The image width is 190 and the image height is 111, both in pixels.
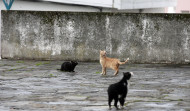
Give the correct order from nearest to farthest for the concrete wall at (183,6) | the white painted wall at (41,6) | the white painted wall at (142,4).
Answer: the white painted wall at (41,6) → the white painted wall at (142,4) → the concrete wall at (183,6)

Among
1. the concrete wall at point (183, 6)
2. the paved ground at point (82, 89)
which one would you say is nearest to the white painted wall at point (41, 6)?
the paved ground at point (82, 89)

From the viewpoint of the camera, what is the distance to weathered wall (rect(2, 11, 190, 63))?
530 inches

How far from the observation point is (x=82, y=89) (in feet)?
25.6

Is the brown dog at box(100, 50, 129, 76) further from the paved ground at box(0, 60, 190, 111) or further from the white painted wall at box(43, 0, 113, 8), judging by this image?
the white painted wall at box(43, 0, 113, 8)

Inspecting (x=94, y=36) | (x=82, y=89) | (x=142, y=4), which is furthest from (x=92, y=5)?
(x=82, y=89)

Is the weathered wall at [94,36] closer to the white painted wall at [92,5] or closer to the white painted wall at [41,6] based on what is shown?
the white painted wall at [41,6]

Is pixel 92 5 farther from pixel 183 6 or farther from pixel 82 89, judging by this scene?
pixel 82 89

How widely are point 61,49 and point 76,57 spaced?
1.72 feet

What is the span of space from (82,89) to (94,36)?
20.2 ft

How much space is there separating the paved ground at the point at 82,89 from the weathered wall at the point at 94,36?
1.59 metres

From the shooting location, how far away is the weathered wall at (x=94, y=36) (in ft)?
44.2

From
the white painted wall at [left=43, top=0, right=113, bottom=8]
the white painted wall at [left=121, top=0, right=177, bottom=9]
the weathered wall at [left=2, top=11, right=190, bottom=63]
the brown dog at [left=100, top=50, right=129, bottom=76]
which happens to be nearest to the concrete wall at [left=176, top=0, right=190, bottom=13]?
the white painted wall at [left=121, top=0, right=177, bottom=9]

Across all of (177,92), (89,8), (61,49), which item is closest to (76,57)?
(61,49)

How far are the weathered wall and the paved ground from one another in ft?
5.22
